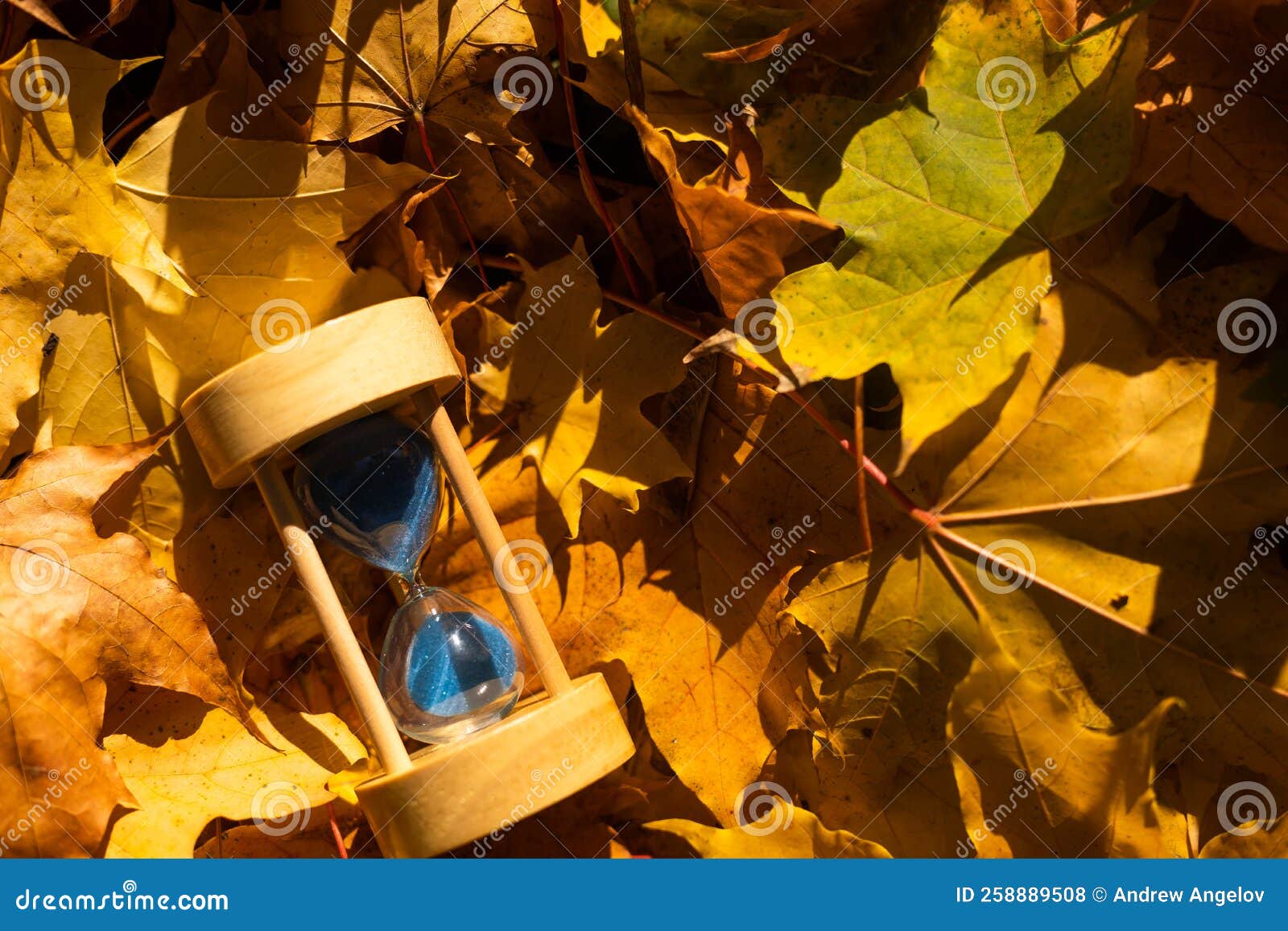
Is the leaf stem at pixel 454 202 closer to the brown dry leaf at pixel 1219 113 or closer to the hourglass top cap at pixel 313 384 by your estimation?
the hourglass top cap at pixel 313 384

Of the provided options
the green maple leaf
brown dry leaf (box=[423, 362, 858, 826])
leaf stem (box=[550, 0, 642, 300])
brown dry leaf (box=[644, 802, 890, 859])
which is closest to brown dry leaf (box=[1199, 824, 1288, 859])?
brown dry leaf (box=[644, 802, 890, 859])

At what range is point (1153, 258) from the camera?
104cm

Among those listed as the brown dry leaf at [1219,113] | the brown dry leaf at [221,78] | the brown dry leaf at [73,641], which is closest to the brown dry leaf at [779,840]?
the brown dry leaf at [73,641]

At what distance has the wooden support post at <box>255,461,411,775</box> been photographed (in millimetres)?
1001

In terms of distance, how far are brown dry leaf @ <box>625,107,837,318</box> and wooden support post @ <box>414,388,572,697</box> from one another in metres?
0.31

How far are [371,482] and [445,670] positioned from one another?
0.22 m

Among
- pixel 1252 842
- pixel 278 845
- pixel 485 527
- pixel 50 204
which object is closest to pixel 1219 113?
pixel 1252 842

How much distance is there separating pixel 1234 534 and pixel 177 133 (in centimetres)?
116

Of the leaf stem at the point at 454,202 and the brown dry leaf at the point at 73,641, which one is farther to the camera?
the leaf stem at the point at 454,202

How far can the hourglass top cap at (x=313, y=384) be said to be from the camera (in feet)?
3.11

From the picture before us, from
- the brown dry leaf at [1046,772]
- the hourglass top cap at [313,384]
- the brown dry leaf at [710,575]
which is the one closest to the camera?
the hourglass top cap at [313,384]

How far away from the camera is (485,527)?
1049mm

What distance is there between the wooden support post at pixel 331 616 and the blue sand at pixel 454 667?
0.06 meters

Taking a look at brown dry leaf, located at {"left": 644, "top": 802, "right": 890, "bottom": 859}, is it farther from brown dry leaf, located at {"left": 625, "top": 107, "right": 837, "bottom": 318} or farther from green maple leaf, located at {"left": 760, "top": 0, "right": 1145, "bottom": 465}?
brown dry leaf, located at {"left": 625, "top": 107, "right": 837, "bottom": 318}
